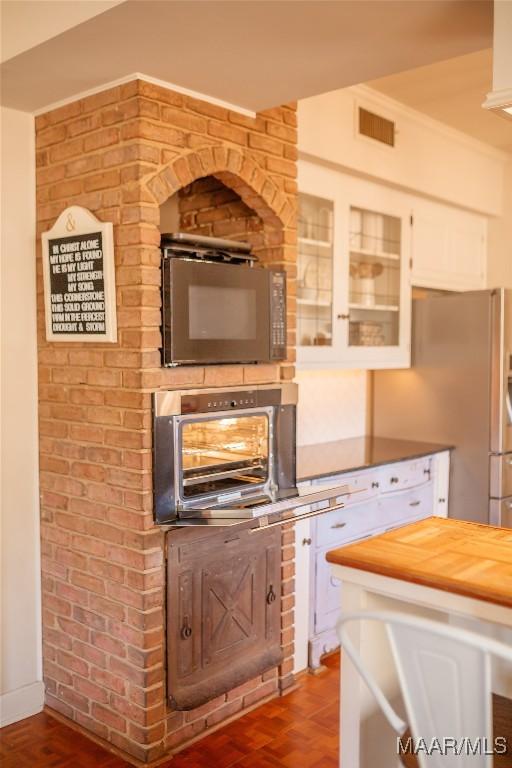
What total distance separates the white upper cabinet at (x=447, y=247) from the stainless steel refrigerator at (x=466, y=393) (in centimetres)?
28

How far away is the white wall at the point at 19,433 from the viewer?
8.87ft

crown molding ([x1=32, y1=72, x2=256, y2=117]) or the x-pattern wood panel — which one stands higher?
crown molding ([x1=32, y1=72, x2=256, y2=117])

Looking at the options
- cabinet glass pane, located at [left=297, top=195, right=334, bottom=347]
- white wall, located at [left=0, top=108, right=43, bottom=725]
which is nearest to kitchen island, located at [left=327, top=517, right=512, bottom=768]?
white wall, located at [left=0, top=108, right=43, bottom=725]

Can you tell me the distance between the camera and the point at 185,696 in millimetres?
2510

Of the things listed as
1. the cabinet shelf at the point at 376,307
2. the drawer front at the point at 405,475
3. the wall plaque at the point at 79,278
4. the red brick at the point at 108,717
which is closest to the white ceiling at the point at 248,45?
the wall plaque at the point at 79,278

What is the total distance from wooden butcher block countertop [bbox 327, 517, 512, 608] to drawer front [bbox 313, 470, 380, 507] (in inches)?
44.0

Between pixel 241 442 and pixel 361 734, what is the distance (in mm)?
1246

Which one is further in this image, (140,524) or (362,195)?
(362,195)

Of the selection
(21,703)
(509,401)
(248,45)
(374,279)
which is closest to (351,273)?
(374,279)

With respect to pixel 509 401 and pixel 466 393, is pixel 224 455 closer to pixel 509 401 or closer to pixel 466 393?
pixel 466 393

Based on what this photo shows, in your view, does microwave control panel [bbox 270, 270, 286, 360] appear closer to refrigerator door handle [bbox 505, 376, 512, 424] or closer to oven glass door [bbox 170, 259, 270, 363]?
oven glass door [bbox 170, 259, 270, 363]

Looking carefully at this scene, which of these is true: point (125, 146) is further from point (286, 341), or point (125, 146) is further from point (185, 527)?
point (185, 527)

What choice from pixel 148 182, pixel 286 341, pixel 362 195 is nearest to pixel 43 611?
pixel 286 341

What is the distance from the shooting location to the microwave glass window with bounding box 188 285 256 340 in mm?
2457
